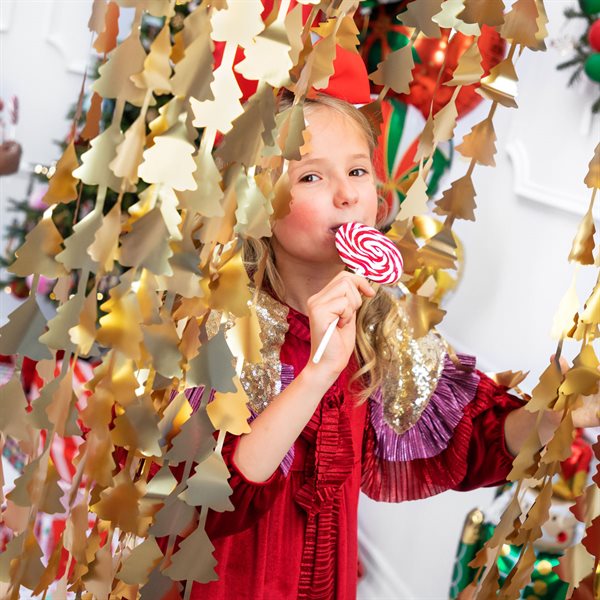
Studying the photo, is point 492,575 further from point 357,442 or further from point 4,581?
point 357,442

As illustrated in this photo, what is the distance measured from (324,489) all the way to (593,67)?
1484mm

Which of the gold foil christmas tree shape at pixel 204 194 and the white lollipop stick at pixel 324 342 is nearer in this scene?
the gold foil christmas tree shape at pixel 204 194

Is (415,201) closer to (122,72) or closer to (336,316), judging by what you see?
(122,72)

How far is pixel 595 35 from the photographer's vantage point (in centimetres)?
218

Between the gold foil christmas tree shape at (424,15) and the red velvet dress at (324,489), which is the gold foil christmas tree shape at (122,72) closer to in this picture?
the gold foil christmas tree shape at (424,15)

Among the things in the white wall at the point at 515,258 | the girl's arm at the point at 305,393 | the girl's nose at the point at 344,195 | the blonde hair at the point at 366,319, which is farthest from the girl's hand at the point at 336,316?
the white wall at the point at 515,258

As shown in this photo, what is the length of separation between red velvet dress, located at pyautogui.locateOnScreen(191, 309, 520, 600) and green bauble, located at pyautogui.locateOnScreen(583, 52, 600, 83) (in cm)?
118

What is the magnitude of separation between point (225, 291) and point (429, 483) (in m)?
0.96

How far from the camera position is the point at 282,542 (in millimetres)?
1260

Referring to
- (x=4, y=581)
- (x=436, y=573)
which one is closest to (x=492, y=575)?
(x=4, y=581)

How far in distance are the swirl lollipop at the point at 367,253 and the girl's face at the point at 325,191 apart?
34mm

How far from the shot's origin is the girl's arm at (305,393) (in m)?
0.98

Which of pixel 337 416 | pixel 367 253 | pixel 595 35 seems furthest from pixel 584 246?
pixel 595 35

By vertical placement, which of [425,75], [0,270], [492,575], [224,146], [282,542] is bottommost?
[0,270]
